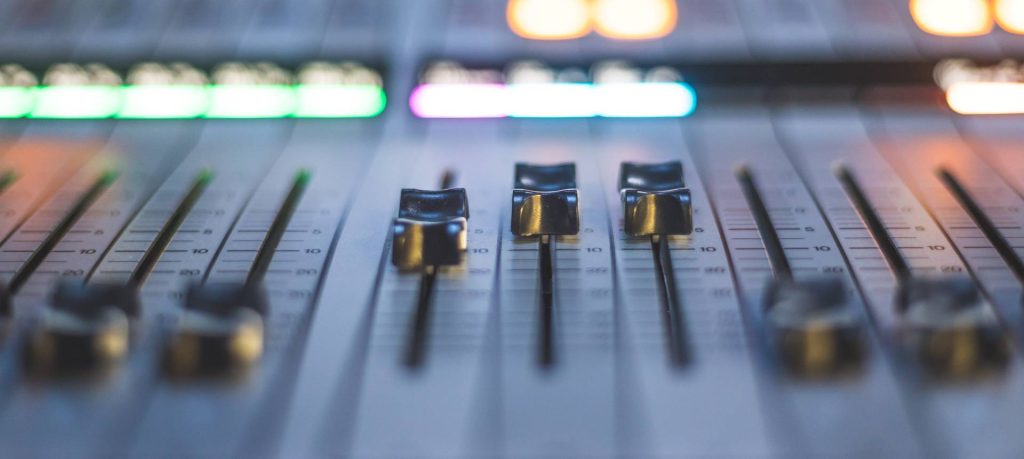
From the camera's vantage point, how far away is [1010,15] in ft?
6.34

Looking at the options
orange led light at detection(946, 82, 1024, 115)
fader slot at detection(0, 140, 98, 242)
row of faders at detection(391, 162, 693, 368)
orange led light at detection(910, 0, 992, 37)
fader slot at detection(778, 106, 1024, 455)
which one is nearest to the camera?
fader slot at detection(778, 106, 1024, 455)

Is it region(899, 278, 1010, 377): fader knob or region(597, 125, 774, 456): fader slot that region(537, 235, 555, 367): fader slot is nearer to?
region(597, 125, 774, 456): fader slot

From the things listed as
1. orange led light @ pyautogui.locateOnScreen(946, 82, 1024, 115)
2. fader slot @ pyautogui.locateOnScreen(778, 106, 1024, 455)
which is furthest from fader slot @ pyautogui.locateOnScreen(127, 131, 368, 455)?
orange led light @ pyautogui.locateOnScreen(946, 82, 1024, 115)

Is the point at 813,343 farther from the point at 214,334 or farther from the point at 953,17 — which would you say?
the point at 953,17

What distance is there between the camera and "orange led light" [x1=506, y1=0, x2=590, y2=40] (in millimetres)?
1949

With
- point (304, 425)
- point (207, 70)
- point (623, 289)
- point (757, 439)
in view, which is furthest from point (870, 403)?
point (207, 70)

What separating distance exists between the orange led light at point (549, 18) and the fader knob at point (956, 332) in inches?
38.1

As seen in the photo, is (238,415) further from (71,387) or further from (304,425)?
(71,387)

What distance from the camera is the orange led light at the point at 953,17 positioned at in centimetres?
191

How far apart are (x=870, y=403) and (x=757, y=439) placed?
0.14 meters

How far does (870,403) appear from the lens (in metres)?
1.12

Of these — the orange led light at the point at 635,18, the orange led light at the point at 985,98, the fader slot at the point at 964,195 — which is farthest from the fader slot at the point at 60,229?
the orange led light at the point at 985,98

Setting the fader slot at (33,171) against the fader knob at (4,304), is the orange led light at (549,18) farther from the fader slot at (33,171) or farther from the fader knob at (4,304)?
the fader knob at (4,304)

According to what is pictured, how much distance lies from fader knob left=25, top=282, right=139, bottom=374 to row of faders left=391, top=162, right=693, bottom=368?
1.14ft
